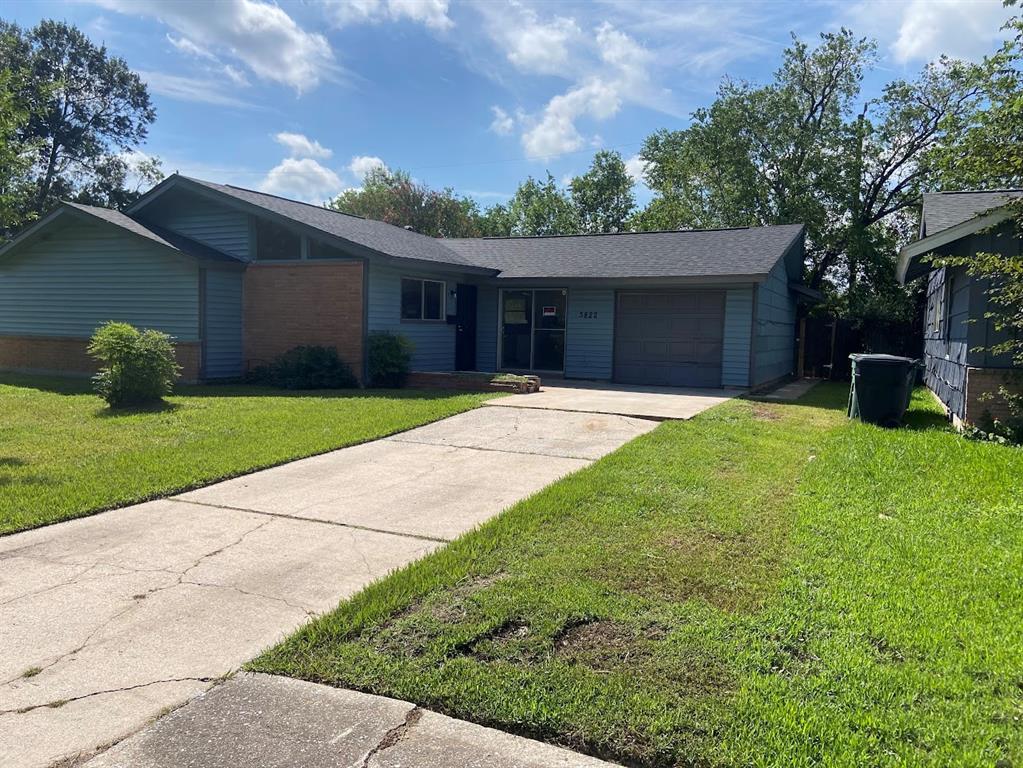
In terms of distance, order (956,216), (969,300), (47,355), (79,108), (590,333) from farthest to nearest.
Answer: (79,108) → (47,355) → (590,333) → (956,216) → (969,300)

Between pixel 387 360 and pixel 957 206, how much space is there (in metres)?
10.2

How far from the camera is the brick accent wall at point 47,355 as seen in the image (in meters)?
16.6

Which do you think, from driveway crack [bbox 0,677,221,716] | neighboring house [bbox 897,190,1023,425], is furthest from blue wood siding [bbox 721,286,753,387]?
driveway crack [bbox 0,677,221,716]

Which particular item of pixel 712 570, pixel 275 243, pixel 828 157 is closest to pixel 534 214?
pixel 828 157

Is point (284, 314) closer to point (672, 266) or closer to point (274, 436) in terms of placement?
point (274, 436)

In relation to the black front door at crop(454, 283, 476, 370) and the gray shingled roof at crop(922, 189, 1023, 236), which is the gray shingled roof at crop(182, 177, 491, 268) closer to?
the black front door at crop(454, 283, 476, 370)

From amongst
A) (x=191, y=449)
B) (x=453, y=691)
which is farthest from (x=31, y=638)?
(x=191, y=449)

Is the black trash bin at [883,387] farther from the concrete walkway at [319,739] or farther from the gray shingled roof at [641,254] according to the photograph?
the concrete walkway at [319,739]

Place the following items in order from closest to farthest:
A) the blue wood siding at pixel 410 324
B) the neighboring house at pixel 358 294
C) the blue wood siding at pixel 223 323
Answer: the blue wood siding at pixel 410 324, the neighboring house at pixel 358 294, the blue wood siding at pixel 223 323

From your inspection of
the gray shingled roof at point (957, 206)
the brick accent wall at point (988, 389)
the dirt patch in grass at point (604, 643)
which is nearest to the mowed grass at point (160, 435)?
the dirt patch in grass at point (604, 643)

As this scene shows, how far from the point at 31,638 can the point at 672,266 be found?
45.4ft

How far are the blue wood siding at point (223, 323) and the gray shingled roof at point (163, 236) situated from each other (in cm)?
37

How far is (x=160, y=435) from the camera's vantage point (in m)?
8.98

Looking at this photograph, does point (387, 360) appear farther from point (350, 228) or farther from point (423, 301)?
point (350, 228)
